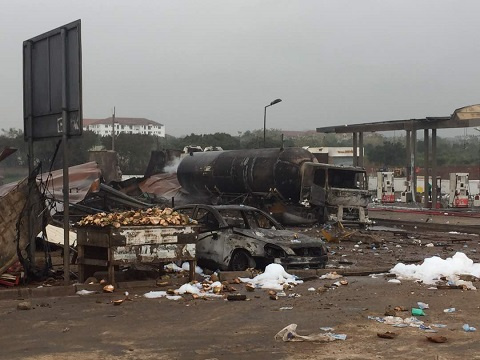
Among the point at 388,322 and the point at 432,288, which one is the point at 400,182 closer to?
the point at 432,288

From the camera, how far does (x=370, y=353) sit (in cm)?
642

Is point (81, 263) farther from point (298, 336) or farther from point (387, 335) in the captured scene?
point (387, 335)

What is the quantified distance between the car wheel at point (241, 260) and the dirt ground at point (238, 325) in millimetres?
1308

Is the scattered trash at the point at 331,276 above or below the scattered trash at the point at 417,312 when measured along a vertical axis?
below

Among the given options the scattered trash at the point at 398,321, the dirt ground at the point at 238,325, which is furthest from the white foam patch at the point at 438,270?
the scattered trash at the point at 398,321

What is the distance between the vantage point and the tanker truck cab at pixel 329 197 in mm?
24719

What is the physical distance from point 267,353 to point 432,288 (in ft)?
18.1

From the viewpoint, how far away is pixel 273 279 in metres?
11.3

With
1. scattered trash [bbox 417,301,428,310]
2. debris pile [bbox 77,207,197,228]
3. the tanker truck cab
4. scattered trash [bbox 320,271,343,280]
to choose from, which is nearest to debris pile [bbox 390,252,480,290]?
scattered trash [bbox 320,271,343,280]

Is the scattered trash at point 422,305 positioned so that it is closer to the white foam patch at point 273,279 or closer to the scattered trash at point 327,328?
the scattered trash at point 327,328

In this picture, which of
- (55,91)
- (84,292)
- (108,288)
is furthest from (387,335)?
(55,91)

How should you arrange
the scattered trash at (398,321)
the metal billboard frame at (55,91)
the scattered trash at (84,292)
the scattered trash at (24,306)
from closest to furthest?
the scattered trash at (398,321)
the scattered trash at (24,306)
the scattered trash at (84,292)
the metal billboard frame at (55,91)

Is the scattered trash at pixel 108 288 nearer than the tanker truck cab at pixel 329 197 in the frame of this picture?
Yes

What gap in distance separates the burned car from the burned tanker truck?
1187 centimetres
